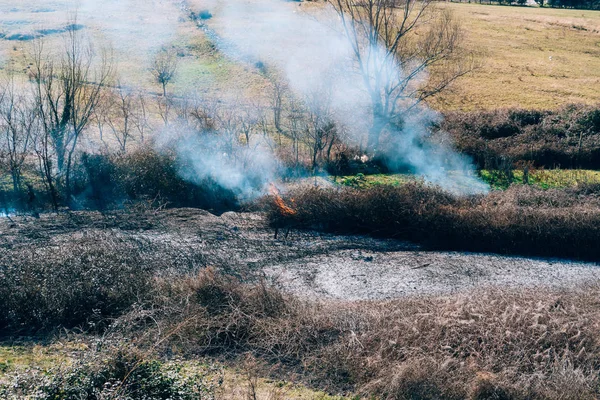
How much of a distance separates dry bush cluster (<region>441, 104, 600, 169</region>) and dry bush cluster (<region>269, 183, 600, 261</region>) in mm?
5114

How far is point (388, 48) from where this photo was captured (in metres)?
26.2


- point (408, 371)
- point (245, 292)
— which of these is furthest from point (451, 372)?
point (245, 292)

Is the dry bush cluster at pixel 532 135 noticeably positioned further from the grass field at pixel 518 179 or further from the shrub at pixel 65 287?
the shrub at pixel 65 287

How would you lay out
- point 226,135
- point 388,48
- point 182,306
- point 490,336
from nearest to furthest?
1. point 490,336
2. point 182,306
3. point 226,135
4. point 388,48

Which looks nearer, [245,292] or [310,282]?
[245,292]

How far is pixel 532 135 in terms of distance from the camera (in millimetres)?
26125

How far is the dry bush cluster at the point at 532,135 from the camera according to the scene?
2462cm

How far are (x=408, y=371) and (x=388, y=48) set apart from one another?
1977 centimetres

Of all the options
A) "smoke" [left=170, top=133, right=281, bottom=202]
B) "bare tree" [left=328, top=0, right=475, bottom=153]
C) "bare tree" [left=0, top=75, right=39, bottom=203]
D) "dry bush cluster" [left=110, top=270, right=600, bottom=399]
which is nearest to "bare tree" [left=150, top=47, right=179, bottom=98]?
"smoke" [left=170, top=133, right=281, bottom=202]

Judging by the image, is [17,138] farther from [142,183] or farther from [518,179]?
[518,179]

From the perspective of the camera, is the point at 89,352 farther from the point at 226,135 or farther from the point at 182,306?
the point at 226,135

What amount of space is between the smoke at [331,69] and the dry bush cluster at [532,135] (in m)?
1.03

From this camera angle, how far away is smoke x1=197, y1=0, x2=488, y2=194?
24.1 meters

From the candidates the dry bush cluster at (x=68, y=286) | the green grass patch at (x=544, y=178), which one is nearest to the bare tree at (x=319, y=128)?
the green grass patch at (x=544, y=178)
